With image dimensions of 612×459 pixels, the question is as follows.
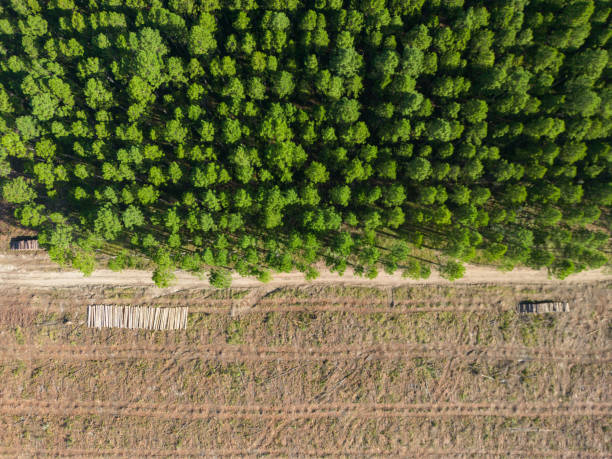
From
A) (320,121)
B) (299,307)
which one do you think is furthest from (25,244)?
(320,121)

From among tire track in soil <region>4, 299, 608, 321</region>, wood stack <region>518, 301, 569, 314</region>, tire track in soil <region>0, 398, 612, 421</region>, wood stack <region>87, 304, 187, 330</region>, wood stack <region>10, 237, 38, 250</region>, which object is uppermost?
wood stack <region>10, 237, 38, 250</region>

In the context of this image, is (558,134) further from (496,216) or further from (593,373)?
(593,373)

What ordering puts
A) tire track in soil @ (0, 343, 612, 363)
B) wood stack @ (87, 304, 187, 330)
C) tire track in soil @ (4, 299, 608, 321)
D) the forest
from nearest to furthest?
the forest < tire track in soil @ (0, 343, 612, 363) < tire track in soil @ (4, 299, 608, 321) < wood stack @ (87, 304, 187, 330)

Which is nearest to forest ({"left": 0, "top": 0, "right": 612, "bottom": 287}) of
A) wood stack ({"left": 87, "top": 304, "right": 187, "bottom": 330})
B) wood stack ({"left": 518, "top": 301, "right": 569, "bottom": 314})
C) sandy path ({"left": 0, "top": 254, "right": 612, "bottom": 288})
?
sandy path ({"left": 0, "top": 254, "right": 612, "bottom": 288})

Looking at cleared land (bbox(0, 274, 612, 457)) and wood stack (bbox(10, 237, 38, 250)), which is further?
wood stack (bbox(10, 237, 38, 250))

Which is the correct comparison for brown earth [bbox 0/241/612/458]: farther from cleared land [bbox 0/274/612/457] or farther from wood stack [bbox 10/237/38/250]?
wood stack [bbox 10/237/38/250]
